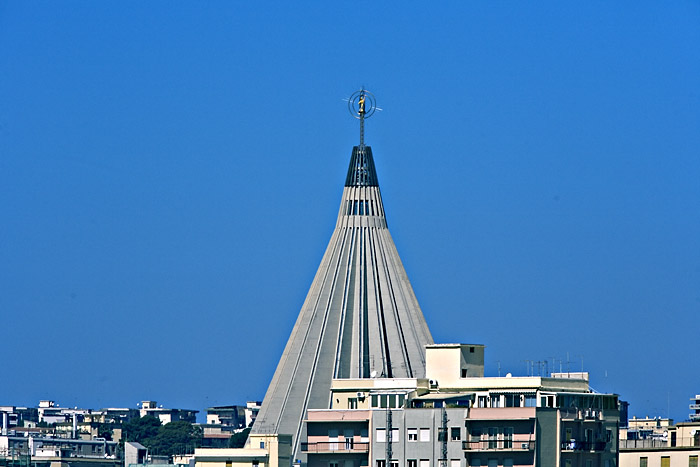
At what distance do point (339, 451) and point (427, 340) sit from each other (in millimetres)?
25300

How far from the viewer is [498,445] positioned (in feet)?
217

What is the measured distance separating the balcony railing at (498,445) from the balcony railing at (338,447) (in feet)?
11.6

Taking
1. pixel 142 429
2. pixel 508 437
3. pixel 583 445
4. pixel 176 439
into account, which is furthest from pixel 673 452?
pixel 142 429

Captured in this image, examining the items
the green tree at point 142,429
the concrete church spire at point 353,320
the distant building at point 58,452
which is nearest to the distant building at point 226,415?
the green tree at point 142,429

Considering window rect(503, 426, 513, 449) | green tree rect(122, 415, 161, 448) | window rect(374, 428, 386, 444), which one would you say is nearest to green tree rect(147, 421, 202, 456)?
green tree rect(122, 415, 161, 448)

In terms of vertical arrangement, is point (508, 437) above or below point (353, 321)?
below

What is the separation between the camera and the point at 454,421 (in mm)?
66875

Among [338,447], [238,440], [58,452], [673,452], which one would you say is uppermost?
[238,440]

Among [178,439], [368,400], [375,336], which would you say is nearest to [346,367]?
[375,336]

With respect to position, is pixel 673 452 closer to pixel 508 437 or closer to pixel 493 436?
pixel 508 437

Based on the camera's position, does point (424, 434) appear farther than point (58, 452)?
No

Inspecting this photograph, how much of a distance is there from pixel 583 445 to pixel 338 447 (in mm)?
7629

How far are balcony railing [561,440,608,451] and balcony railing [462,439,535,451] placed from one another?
1.48 meters

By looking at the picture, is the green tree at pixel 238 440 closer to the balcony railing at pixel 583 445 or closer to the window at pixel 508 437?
the balcony railing at pixel 583 445
